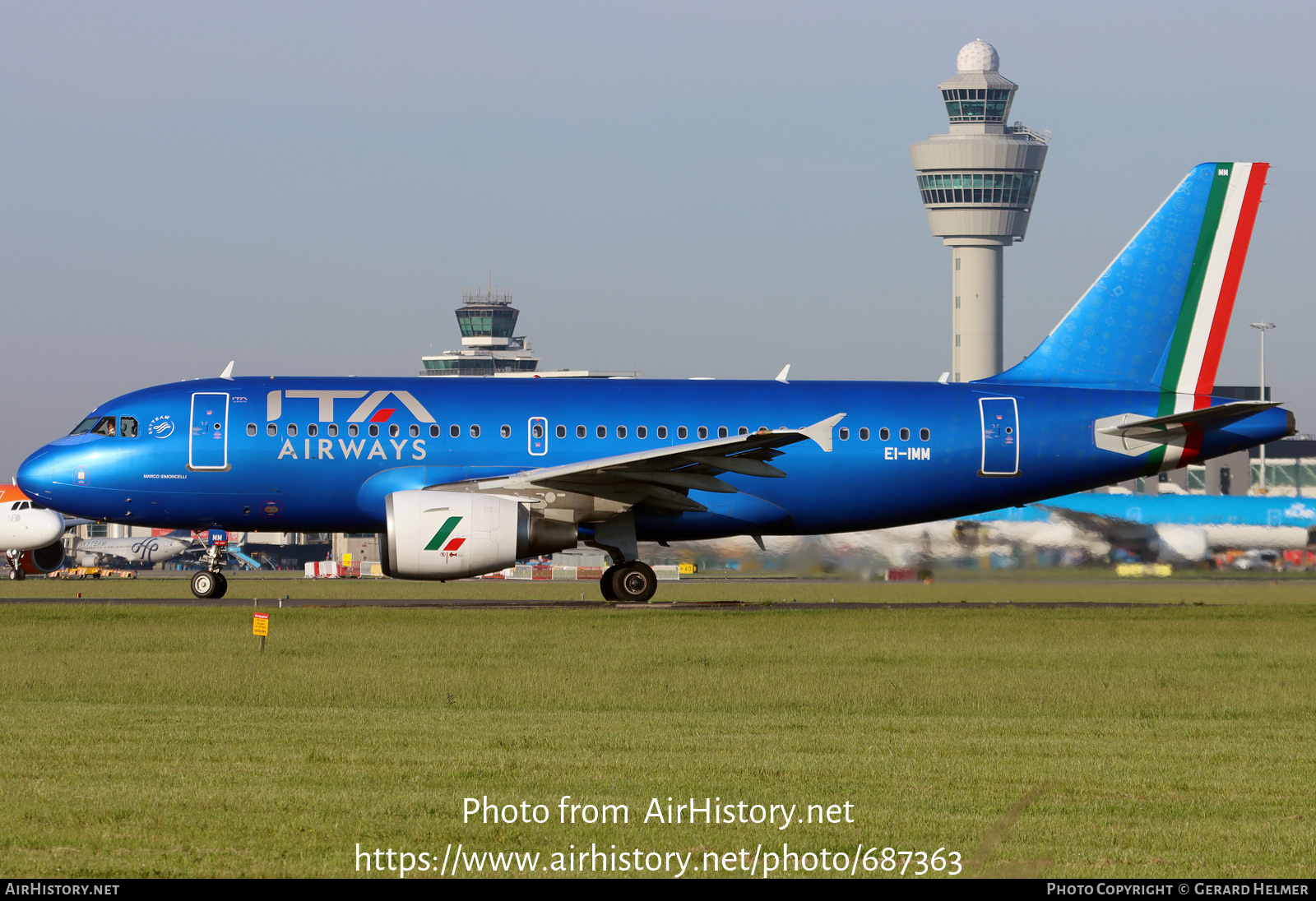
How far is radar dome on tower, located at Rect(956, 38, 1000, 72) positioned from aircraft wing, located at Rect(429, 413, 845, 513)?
14854 centimetres

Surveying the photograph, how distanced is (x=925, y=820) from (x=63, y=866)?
4.85 meters

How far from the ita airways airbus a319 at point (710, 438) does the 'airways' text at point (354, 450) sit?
0.03m

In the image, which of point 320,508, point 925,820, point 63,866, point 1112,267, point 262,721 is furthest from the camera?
point 1112,267

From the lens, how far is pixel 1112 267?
32562 millimetres

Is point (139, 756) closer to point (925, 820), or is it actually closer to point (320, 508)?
point (925, 820)

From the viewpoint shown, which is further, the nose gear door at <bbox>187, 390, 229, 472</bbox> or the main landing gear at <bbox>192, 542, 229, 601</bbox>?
the main landing gear at <bbox>192, 542, 229, 601</bbox>

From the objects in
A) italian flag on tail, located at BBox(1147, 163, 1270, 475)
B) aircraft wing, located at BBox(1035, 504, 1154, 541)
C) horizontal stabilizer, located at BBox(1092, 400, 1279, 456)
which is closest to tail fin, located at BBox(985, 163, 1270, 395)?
italian flag on tail, located at BBox(1147, 163, 1270, 475)

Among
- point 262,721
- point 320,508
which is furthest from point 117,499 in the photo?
point 262,721

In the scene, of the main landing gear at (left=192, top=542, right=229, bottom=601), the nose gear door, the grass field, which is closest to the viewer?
the grass field

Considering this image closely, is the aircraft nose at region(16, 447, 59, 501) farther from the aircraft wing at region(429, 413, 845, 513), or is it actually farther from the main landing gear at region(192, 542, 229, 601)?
the aircraft wing at region(429, 413, 845, 513)

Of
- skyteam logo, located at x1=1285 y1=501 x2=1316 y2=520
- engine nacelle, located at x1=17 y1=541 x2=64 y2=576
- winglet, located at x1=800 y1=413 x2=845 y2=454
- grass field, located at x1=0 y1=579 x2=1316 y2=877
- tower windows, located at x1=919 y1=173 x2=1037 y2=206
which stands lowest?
grass field, located at x1=0 y1=579 x2=1316 y2=877

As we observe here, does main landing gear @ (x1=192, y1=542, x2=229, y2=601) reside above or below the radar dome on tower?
below

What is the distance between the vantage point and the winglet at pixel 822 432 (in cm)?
3089

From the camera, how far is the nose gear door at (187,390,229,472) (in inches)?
1183
